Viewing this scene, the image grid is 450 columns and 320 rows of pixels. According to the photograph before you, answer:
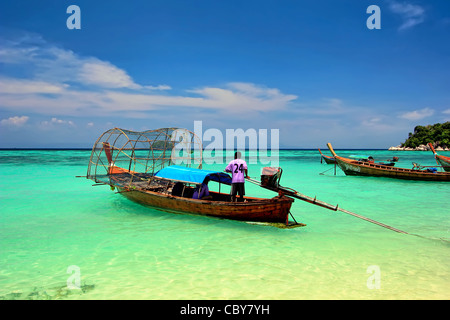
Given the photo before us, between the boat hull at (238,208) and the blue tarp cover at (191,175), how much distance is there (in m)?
0.63

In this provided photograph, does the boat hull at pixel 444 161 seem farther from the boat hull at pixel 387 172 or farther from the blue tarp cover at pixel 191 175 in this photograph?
the blue tarp cover at pixel 191 175

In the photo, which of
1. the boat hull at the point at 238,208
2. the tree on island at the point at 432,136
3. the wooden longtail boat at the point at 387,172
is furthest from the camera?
the tree on island at the point at 432,136

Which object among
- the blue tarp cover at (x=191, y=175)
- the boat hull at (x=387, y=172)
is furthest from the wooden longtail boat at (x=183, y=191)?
the boat hull at (x=387, y=172)

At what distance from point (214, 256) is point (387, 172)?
62.5 ft

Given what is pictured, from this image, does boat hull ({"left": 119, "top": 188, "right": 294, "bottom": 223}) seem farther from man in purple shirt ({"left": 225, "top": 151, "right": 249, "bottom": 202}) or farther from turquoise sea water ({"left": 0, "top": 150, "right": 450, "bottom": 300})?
man in purple shirt ({"left": 225, "top": 151, "right": 249, "bottom": 202})

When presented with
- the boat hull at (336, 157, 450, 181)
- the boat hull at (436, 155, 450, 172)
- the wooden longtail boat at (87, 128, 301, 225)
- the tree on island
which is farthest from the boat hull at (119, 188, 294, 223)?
the tree on island

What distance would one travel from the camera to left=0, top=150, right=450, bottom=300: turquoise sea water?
4.71 metres

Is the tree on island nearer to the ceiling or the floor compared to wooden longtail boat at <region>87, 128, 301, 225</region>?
nearer to the ceiling

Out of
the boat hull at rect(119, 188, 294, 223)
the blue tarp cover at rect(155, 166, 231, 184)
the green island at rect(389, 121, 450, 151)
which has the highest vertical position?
the green island at rect(389, 121, 450, 151)

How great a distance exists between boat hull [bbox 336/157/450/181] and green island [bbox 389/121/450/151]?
92.2m

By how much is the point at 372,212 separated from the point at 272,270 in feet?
23.8

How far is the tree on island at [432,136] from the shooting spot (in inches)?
3711

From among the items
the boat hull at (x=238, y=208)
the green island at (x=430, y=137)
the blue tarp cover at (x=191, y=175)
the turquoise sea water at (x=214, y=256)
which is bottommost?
the turquoise sea water at (x=214, y=256)
